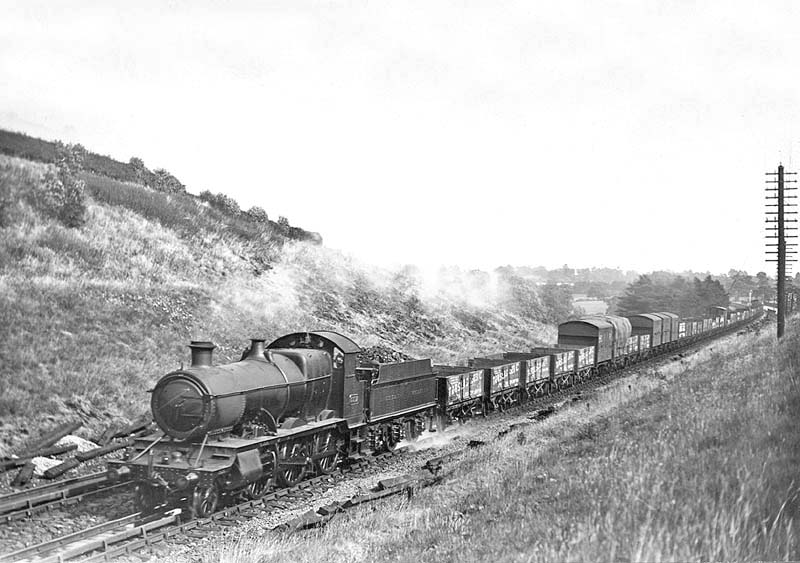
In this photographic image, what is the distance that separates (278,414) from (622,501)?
304 inches

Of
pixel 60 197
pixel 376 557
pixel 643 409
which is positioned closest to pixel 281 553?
pixel 376 557

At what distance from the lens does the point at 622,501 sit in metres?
7.39

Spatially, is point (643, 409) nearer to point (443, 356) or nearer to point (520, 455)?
point (520, 455)

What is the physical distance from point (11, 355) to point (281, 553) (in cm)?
1278

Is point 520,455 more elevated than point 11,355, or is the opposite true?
point 11,355

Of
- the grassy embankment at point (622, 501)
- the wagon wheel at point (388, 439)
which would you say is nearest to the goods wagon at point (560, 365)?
the wagon wheel at point (388, 439)

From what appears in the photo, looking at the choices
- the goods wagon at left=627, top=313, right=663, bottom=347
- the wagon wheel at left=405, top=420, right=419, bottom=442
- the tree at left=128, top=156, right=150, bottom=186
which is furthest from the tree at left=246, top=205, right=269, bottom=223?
the wagon wheel at left=405, top=420, right=419, bottom=442

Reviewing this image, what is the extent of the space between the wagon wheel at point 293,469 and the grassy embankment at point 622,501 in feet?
7.90

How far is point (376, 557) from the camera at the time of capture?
8.26 metres

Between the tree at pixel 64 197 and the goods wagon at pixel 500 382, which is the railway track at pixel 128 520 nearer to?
the goods wagon at pixel 500 382

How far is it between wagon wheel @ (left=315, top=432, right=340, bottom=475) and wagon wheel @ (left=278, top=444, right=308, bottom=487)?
0.51 m

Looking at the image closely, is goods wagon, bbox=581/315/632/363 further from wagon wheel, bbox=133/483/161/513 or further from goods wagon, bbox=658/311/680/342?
wagon wheel, bbox=133/483/161/513

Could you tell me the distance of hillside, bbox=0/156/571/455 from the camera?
18734 millimetres

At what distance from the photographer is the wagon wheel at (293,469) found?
13.5 metres
